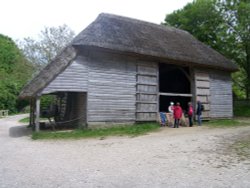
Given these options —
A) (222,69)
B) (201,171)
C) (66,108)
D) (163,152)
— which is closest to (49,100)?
(66,108)

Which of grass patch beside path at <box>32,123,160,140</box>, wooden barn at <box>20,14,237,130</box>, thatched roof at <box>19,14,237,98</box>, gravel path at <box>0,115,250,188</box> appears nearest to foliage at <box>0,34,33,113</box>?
wooden barn at <box>20,14,237,130</box>

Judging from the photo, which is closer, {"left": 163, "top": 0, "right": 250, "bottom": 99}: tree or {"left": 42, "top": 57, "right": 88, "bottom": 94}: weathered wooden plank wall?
{"left": 42, "top": 57, "right": 88, "bottom": 94}: weathered wooden plank wall

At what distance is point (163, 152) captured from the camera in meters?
8.36

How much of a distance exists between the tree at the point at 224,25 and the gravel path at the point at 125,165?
20.2 metres

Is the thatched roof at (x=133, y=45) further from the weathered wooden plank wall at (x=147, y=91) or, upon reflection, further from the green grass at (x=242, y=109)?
the green grass at (x=242, y=109)

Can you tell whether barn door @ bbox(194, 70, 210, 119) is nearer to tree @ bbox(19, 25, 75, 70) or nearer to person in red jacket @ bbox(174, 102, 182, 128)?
person in red jacket @ bbox(174, 102, 182, 128)

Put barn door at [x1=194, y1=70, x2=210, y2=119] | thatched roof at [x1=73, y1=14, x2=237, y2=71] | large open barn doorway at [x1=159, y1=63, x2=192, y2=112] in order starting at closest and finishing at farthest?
thatched roof at [x1=73, y1=14, x2=237, y2=71]
barn door at [x1=194, y1=70, x2=210, y2=119]
large open barn doorway at [x1=159, y1=63, x2=192, y2=112]

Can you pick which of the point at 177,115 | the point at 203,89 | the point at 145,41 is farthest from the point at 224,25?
the point at 177,115

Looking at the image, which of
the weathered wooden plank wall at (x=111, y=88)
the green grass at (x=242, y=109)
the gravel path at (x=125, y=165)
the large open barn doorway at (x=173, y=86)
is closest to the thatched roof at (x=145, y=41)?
the weathered wooden plank wall at (x=111, y=88)

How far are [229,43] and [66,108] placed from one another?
18.8 meters

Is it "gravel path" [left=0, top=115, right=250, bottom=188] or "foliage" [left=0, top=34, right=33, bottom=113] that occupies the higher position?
"foliage" [left=0, top=34, right=33, bottom=113]

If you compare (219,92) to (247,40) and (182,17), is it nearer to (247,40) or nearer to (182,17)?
(247,40)

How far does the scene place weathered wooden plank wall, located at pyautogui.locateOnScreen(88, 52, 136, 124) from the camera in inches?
553

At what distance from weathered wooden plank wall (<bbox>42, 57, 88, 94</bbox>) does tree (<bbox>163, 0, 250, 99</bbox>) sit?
19004 mm
